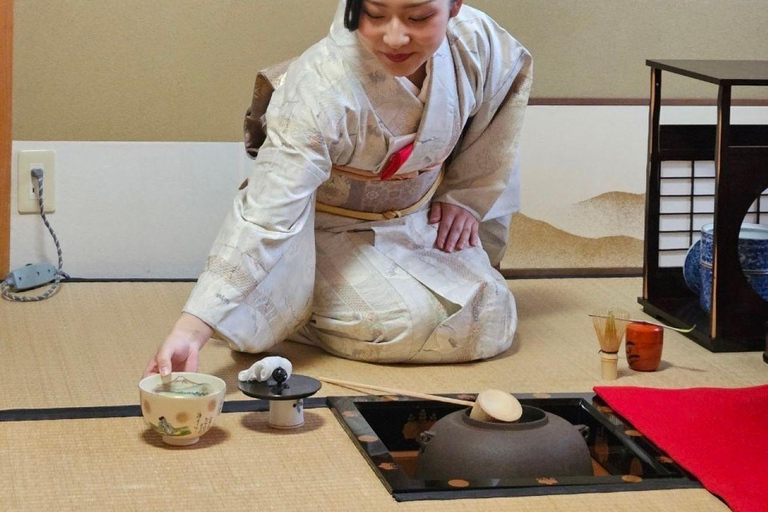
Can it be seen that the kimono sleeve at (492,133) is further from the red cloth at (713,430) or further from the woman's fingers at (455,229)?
the red cloth at (713,430)

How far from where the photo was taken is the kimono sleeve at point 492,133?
253 centimetres

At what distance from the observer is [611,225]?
3424mm

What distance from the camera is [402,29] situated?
2.10m

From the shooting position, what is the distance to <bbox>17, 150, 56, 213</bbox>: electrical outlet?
305cm

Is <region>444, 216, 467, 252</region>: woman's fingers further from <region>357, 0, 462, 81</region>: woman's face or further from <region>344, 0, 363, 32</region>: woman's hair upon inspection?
<region>344, 0, 363, 32</region>: woman's hair

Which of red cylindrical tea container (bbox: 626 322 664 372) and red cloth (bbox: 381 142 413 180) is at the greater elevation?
red cloth (bbox: 381 142 413 180)

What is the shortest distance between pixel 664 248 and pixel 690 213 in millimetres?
130

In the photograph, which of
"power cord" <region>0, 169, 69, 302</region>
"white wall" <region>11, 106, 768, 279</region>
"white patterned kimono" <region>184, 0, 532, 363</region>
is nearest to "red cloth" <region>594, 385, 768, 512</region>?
"white patterned kimono" <region>184, 0, 532, 363</region>

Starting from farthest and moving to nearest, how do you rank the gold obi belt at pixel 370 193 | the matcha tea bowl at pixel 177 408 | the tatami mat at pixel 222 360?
1. the gold obi belt at pixel 370 193
2. the tatami mat at pixel 222 360
3. the matcha tea bowl at pixel 177 408

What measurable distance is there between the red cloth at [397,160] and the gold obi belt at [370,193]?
0.11 feet

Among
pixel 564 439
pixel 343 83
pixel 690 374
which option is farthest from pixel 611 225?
pixel 564 439

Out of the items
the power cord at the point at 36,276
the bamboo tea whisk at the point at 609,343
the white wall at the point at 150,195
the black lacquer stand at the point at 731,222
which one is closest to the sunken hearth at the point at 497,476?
the bamboo tea whisk at the point at 609,343

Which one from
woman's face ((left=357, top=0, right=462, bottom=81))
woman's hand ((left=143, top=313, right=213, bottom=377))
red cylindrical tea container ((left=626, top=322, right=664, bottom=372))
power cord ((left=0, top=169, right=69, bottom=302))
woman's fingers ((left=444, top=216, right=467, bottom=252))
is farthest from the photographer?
power cord ((left=0, top=169, right=69, bottom=302))

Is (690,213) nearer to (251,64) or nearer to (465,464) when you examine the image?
(251,64)
